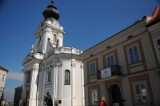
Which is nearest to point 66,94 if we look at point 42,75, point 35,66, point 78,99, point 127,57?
point 78,99

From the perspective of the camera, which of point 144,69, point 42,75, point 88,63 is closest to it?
point 144,69

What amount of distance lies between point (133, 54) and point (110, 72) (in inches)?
122

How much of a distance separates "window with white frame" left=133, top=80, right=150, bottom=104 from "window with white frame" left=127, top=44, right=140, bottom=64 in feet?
7.34

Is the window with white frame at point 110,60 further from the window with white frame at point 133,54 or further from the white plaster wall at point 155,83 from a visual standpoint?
the white plaster wall at point 155,83

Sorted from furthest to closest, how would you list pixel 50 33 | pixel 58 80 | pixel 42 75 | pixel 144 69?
pixel 50 33, pixel 42 75, pixel 58 80, pixel 144 69

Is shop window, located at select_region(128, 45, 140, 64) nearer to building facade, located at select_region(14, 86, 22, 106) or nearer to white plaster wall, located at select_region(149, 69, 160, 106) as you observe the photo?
white plaster wall, located at select_region(149, 69, 160, 106)

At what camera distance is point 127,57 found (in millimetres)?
16109

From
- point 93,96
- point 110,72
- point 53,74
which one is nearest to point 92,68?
point 93,96

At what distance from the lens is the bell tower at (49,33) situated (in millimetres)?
37438

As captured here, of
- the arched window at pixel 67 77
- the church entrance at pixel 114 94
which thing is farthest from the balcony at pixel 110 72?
the arched window at pixel 67 77

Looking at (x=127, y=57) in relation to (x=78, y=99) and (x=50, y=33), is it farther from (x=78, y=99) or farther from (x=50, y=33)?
(x=50, y=33)

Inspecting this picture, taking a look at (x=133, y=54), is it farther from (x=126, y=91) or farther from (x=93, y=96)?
(x=93, y=96)

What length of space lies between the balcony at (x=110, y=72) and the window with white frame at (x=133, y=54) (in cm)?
159

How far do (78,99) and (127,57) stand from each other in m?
16.1
